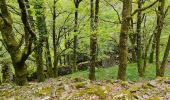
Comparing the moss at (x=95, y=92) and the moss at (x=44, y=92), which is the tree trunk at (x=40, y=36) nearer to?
the moss at (x=44, y=92)

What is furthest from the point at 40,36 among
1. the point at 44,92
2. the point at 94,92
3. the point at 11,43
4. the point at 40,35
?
the point at 94,92

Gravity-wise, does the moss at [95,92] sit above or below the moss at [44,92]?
above

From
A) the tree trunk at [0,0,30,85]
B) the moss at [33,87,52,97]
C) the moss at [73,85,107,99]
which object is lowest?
the moss at [33,87,52,97]

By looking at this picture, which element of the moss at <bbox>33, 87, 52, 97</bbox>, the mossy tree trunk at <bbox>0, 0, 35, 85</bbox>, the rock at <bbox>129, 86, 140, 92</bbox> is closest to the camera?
the rock at <bbox>129, 86, 140, 92</bbox>

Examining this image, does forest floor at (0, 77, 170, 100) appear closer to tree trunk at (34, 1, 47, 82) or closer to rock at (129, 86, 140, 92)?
rock at (129, 86, 140, 92)

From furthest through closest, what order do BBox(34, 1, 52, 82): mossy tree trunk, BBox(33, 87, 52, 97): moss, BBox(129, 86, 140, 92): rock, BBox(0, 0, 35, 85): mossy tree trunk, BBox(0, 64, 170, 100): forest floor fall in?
BBox(34, 1, 52, 82): mossy tree trunk
BBox(0, 0, 35, 85): mossy tree trunk
BBox(33, 87, 52, 97): moss
BBox(129, 86, 140, 92): rock
BBox(0, 64, 170, 100): forest floor

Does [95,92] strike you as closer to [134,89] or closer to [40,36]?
[134,89]

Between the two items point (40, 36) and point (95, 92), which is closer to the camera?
point (95, 92)

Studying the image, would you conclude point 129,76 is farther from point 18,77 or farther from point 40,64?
point 18,77

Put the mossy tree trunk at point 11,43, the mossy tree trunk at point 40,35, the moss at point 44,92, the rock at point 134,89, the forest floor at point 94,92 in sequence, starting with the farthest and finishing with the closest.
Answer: the mossy tree trunk at point 40,35
the mossy tree trunk at point 11,43
the moss at point 44,92
the rock at point 134,89
the forest floor at point 94,92

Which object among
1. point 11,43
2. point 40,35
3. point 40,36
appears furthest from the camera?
point 40,36

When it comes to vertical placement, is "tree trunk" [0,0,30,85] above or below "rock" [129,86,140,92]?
above

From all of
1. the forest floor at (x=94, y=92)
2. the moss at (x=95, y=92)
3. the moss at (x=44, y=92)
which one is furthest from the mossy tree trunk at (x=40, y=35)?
the moss at (x=95, y=92)

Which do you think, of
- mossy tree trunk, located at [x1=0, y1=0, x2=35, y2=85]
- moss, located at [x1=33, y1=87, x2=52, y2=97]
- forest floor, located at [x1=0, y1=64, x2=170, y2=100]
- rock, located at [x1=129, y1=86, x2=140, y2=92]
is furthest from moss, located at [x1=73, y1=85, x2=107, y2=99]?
mossy tree trunk, located at [x1=0, y1=0, x2=35, y2=85]
